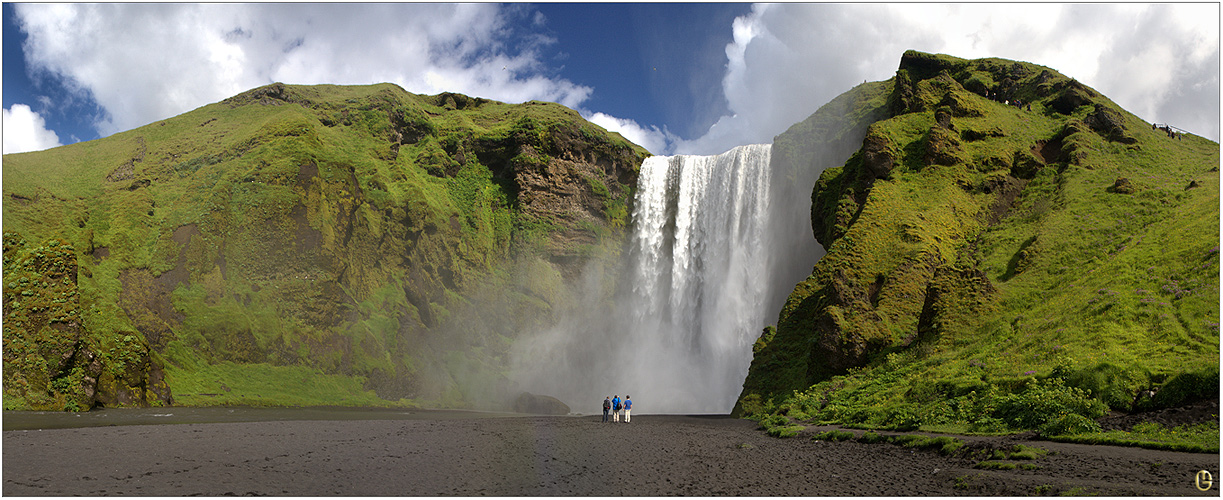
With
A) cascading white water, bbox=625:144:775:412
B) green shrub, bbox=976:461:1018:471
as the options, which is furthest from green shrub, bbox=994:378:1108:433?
cascading white water, bbox=625:144:775:412

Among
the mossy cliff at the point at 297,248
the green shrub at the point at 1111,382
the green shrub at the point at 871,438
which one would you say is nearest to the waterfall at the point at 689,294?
the mossy cliff at the point at 297,248

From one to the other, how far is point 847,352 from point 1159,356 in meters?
11.5

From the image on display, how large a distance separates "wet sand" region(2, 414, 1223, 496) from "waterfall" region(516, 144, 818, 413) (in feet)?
106

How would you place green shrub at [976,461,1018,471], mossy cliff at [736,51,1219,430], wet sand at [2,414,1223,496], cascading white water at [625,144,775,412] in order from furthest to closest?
1. cascading white water at [625,144,775,412]
2. mossy cliff at [736,51,1219,430]
3. green shrub at [976,461,1018,471]
4. wet sand at [2,414,1223,496]

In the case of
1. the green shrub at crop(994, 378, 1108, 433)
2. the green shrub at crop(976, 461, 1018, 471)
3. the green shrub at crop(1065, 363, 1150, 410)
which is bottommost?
the green shrub at crop(976, 461, 1018, 471)

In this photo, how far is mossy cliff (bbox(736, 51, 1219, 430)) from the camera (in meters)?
21.0

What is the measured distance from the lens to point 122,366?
3431 centimetres

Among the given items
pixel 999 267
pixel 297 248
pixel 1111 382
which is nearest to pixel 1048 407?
pixel 1111 382

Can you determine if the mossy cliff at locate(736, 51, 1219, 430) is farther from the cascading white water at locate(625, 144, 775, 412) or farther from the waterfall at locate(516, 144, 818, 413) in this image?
the cascading white water at locate(625, 144, 775, 412)

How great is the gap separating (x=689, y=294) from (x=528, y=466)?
45.7m

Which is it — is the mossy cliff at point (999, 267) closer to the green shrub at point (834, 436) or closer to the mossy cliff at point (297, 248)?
the green shrub at point (834, 436)

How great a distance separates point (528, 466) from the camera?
1591cm

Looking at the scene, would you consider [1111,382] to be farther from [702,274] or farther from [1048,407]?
[702,274]

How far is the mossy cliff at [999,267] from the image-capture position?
20969 millimetres
